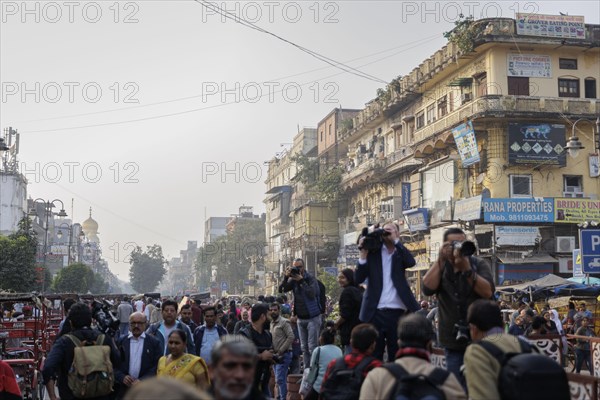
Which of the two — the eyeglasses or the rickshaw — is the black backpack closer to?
the eyeglasses

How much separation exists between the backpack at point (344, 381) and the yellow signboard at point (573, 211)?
98.6 ft

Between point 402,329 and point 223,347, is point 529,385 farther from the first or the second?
point 223,347

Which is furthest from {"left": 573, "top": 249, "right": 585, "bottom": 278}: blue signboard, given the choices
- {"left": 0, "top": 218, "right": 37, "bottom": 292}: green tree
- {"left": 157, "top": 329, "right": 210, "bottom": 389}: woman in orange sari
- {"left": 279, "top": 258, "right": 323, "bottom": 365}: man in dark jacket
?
{"left": 0, "top": 218, "right": 37, "bottom": 292}: green tree

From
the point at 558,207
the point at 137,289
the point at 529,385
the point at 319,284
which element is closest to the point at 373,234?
the point at 529,385

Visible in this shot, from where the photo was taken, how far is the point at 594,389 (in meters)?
5.27

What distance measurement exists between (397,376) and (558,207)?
103ft

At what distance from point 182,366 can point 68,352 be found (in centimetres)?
108

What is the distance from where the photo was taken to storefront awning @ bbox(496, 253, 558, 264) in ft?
113

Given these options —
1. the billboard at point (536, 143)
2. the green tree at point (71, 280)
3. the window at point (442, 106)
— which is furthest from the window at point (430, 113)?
the green tree at point (71, 280)

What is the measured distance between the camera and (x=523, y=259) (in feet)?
113

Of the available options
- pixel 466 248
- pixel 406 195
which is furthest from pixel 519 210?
pixel 466 248

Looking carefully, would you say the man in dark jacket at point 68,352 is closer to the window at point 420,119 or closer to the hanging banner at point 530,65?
the hanging banner at point 530,65

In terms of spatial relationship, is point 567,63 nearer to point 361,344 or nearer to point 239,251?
point 361,344

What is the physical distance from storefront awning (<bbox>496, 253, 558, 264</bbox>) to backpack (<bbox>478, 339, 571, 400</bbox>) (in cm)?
3058
